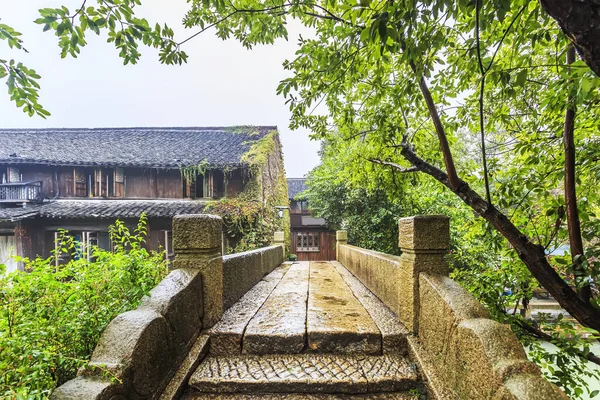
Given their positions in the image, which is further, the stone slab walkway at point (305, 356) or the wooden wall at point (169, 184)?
the wooden wall at point (169, 184)

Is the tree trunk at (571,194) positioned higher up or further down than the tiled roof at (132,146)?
further down

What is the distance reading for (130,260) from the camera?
2.12 meters

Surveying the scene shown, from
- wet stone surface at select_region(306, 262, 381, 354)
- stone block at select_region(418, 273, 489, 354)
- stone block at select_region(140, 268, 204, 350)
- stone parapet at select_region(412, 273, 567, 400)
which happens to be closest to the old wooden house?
wet stone surface at select_region(306, 262, 381, 354)

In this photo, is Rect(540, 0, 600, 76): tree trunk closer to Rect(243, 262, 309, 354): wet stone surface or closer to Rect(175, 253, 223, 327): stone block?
Rect(243, 262, 309, 354): wet stone surface

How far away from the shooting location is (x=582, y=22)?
1141 mm

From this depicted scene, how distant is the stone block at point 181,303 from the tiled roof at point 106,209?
26.1 feet

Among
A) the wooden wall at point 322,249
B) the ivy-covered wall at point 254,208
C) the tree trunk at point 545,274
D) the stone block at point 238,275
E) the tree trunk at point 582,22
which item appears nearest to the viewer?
the tree trunk at point 582,22

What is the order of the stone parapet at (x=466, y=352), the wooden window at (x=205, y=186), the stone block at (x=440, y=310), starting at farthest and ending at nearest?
the wooden window at (x=205, y=186) → the stone block at (x=440, y=310) → the stone parapet at (x=466, y=352)

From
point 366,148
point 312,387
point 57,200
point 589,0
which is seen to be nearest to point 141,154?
point 57,200

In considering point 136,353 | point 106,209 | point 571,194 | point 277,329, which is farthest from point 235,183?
point 571,194

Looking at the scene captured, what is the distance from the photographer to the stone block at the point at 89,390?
1.18m

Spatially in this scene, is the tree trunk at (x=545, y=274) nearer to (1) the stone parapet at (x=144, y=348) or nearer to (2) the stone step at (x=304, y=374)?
(2) the stone step at (x=304, y=374)

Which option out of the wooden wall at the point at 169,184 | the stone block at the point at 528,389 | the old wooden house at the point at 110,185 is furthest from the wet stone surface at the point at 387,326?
the wooden wall at the point at 169,184

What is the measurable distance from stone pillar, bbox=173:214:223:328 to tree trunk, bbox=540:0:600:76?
8.09ft
